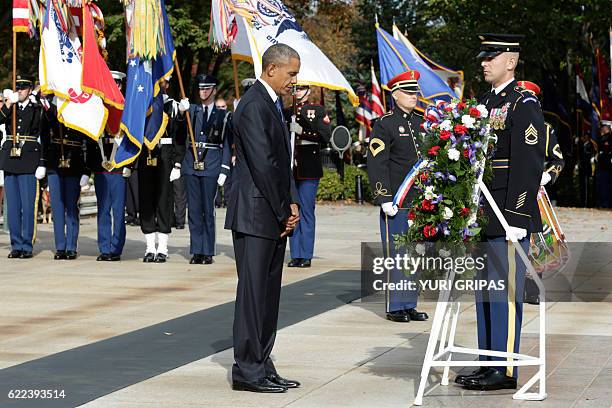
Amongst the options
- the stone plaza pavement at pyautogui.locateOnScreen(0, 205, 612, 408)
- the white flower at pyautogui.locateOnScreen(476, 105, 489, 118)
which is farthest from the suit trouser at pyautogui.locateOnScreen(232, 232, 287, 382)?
the white flower at pyautogui.locateOnScreen(476, 105, 489, 118)

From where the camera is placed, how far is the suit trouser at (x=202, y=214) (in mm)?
15211

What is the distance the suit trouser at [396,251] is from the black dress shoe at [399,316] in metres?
0.03

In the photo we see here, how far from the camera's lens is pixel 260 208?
25.0 feet

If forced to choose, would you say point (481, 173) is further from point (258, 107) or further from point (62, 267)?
point (62, 267)

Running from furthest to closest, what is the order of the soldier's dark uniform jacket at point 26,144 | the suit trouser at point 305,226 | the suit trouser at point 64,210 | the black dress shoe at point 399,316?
the soldier's dark uniform jacket at point 26,144
the suit trouser at point 64,210
the suit trouser at point 305,226
the black dress shoe at point 399,316

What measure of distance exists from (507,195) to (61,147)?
904 cm

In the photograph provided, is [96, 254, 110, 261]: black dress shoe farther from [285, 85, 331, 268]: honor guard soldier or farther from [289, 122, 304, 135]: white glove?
[289, 122, 304, 135]: white glove

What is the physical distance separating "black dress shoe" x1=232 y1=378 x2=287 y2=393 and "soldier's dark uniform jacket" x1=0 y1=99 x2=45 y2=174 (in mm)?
8858

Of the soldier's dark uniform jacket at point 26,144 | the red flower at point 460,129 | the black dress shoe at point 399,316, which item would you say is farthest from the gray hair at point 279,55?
the soldier's dark uniform jacket at point 26,144

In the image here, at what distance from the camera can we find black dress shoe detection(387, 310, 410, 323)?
1059 centimetres

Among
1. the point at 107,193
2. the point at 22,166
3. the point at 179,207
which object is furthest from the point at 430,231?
the point at 179,207

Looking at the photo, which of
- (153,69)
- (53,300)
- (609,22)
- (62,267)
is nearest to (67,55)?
(153,69)

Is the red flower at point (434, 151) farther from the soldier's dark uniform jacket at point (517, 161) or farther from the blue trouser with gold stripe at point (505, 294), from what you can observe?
the blue trouser with gold stripe at point (505, 294)

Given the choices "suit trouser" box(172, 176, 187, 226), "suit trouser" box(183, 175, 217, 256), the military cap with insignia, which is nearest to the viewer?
the military cap with insignia
